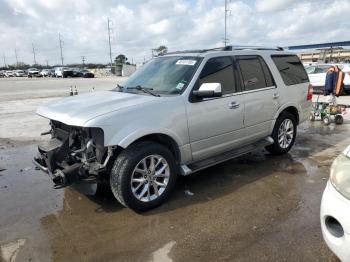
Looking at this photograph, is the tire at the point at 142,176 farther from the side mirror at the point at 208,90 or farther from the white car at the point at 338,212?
the white car at the point at 338,212

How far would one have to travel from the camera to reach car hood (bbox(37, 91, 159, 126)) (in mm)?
3826

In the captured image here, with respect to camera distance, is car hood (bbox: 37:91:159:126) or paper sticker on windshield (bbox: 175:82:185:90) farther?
paper sticker on windshield (bbox: 175:82:185:90)

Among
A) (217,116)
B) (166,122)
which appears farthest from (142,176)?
(217,116)

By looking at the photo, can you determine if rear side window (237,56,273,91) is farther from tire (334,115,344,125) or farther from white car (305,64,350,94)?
white car (305,64,350,94)

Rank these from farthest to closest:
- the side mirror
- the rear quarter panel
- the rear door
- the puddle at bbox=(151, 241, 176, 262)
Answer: the rear quarter panel → the rear door → the side mirror → the puddle at bbox=(151, 241, 176, 262)

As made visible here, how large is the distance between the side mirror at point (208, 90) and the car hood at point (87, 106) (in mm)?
585

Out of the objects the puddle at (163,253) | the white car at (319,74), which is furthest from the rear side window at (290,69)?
the white car at (319,74)

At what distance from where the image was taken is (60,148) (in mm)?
4043

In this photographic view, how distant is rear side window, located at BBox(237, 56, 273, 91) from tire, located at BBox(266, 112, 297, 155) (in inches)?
29.3

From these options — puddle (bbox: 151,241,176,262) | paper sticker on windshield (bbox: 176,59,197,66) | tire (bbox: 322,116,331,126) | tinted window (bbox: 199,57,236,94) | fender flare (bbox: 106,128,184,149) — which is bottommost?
puddle (bbox: 151,241,176,262)

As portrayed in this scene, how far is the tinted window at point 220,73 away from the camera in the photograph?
15.5 ft

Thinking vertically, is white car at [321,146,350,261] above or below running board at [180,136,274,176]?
above

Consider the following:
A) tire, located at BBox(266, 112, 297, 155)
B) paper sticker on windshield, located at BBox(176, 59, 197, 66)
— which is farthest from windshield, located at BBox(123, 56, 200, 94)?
tire, located at BBox(266, 112, 297, 155)

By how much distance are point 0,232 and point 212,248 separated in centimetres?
239
